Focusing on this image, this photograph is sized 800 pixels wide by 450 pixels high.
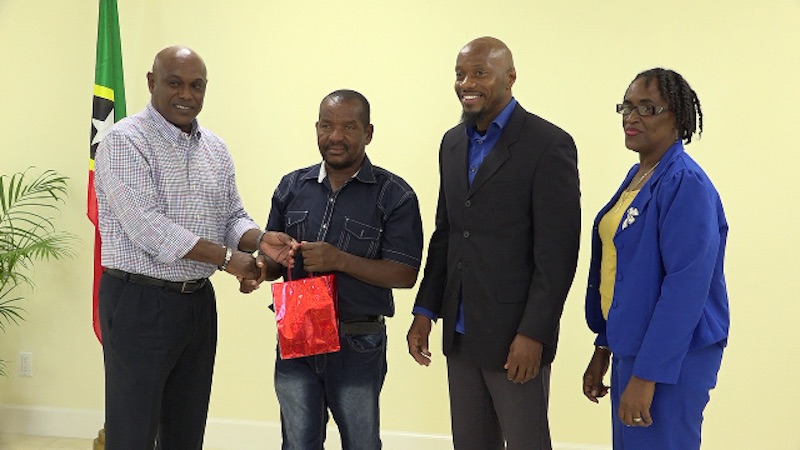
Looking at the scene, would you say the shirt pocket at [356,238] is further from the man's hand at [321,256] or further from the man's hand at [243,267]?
the man's hand at [243,267]

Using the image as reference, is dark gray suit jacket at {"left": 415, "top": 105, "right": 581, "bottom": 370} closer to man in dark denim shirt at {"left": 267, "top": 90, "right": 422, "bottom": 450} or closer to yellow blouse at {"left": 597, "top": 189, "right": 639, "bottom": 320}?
yellow blouse at {"left": 597, "top": 189, "right": 639, "bottom": 320}

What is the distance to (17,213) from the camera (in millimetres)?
4531

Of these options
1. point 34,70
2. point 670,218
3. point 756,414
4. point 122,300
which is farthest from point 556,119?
point 34,70

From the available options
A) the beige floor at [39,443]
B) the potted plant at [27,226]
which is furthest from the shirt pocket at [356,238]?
the beige floor at [39,443]

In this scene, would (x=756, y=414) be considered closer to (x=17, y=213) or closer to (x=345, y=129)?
(x=345, y=129)

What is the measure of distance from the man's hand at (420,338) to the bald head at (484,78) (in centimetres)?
68

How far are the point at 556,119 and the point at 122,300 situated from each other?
2.25m

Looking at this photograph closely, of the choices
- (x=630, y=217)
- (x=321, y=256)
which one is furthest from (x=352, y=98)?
(x=630, y=217)

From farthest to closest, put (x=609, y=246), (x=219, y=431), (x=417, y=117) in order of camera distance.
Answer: (x=219, y=431) → (x=417, y=117) → (x=609, y=246)

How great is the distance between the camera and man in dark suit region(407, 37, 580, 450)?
8.02ft

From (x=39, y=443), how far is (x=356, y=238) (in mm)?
2735

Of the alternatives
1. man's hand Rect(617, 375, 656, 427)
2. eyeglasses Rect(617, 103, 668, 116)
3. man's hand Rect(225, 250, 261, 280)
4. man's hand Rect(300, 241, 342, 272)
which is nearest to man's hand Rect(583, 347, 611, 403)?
man's hand Rect(617, 375, 656, 427)

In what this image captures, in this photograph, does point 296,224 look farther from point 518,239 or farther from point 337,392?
point 518,239

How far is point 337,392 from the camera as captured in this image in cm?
266
